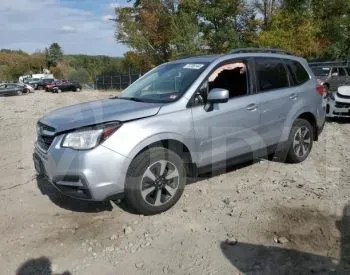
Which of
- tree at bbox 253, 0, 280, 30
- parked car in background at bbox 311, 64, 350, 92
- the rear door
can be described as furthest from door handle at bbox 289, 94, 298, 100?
tree at bbox 253, 0, 280, 30

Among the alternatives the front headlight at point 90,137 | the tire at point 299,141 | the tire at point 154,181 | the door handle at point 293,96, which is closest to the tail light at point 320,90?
the tire at point 299,141

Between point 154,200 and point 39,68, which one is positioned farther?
point 39,68

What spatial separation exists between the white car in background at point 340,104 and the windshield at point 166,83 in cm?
633

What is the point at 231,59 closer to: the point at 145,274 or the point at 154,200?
the point at 154,200

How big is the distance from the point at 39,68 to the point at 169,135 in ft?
385

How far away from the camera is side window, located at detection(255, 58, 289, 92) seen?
20.0ft

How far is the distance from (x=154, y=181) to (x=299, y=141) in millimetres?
2874

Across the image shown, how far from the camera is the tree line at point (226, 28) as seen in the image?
3077 centimetres

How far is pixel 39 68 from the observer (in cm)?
11538

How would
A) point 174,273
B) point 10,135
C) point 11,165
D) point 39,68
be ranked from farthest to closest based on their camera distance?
point 39,68 < point 10,135 < point 11,165 < point 174,273

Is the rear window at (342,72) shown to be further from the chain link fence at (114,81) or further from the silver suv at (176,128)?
the chain link fence at (114,81)

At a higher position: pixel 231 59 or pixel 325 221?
pixel 231 59

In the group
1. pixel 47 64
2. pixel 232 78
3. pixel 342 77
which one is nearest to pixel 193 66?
pixel 232 78

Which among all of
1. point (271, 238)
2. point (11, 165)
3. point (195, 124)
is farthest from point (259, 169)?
point (11, 165)
